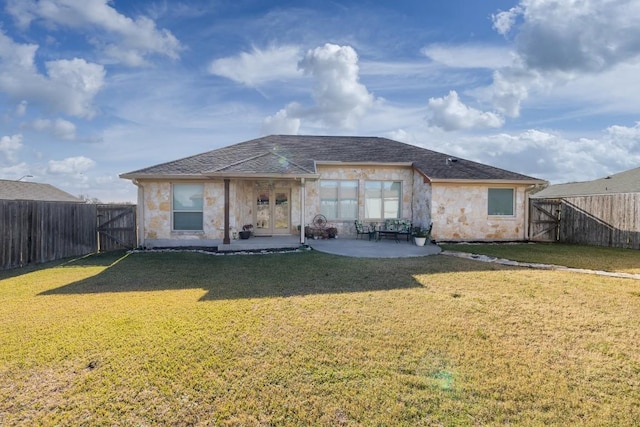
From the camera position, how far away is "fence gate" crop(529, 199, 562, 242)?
14188 millimetres

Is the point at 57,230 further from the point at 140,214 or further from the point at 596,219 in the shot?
the point at 596,219

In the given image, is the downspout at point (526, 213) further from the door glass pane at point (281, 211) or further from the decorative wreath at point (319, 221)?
the door glass pane at point (281, 211)

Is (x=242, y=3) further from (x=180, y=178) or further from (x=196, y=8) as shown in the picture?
(x=180, y=178)

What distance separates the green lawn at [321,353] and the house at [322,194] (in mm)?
5914

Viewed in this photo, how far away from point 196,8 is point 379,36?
7.03 m

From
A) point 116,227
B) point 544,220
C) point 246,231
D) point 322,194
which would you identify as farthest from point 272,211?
point 544,220

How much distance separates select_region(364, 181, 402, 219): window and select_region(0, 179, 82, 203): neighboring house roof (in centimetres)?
2799

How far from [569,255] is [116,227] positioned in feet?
56.4

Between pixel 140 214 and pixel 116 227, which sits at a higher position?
pixel 140 214

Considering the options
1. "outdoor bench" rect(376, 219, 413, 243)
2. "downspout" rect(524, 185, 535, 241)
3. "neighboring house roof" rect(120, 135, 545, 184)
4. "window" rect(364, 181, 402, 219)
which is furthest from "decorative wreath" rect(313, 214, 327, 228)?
"downspout" rect(524, 185, 535, 241)

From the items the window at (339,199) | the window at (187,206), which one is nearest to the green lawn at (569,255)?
the window at (339,199)

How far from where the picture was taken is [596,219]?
1319 centimetres

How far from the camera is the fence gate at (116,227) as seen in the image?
477 inches

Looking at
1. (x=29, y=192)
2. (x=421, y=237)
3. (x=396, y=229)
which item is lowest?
(x=421, y=237)
